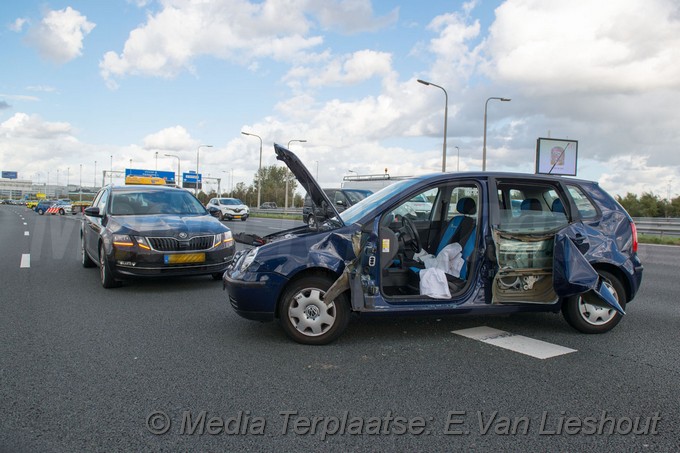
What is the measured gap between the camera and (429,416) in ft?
10.8

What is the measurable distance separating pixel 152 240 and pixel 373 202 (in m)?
3.69

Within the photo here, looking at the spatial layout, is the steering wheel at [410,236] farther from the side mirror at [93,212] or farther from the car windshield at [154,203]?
the side mirror at [93,212]

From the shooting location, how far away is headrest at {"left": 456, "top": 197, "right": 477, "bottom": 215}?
18.0ft

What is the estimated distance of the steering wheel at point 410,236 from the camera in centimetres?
567

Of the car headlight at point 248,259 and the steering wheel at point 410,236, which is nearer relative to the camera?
the car headlight at point 248,259

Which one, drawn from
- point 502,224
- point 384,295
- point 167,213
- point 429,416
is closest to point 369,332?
point 384,295

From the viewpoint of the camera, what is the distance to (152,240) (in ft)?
24.3

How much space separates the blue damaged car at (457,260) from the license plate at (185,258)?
2.46 metres

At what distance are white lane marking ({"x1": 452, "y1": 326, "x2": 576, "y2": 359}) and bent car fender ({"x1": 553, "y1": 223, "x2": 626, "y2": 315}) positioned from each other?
0.52m

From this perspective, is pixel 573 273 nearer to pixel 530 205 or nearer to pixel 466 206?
pixel 530 205

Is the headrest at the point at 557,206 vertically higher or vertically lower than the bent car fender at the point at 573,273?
higher

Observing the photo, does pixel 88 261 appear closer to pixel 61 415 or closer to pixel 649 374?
pixel 61 415

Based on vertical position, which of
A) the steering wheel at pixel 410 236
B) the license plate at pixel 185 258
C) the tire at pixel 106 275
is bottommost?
the tire at pixel 106 275

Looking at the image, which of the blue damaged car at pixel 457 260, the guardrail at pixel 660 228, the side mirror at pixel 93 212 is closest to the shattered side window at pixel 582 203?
the blue damaged car at pixel 457 260
